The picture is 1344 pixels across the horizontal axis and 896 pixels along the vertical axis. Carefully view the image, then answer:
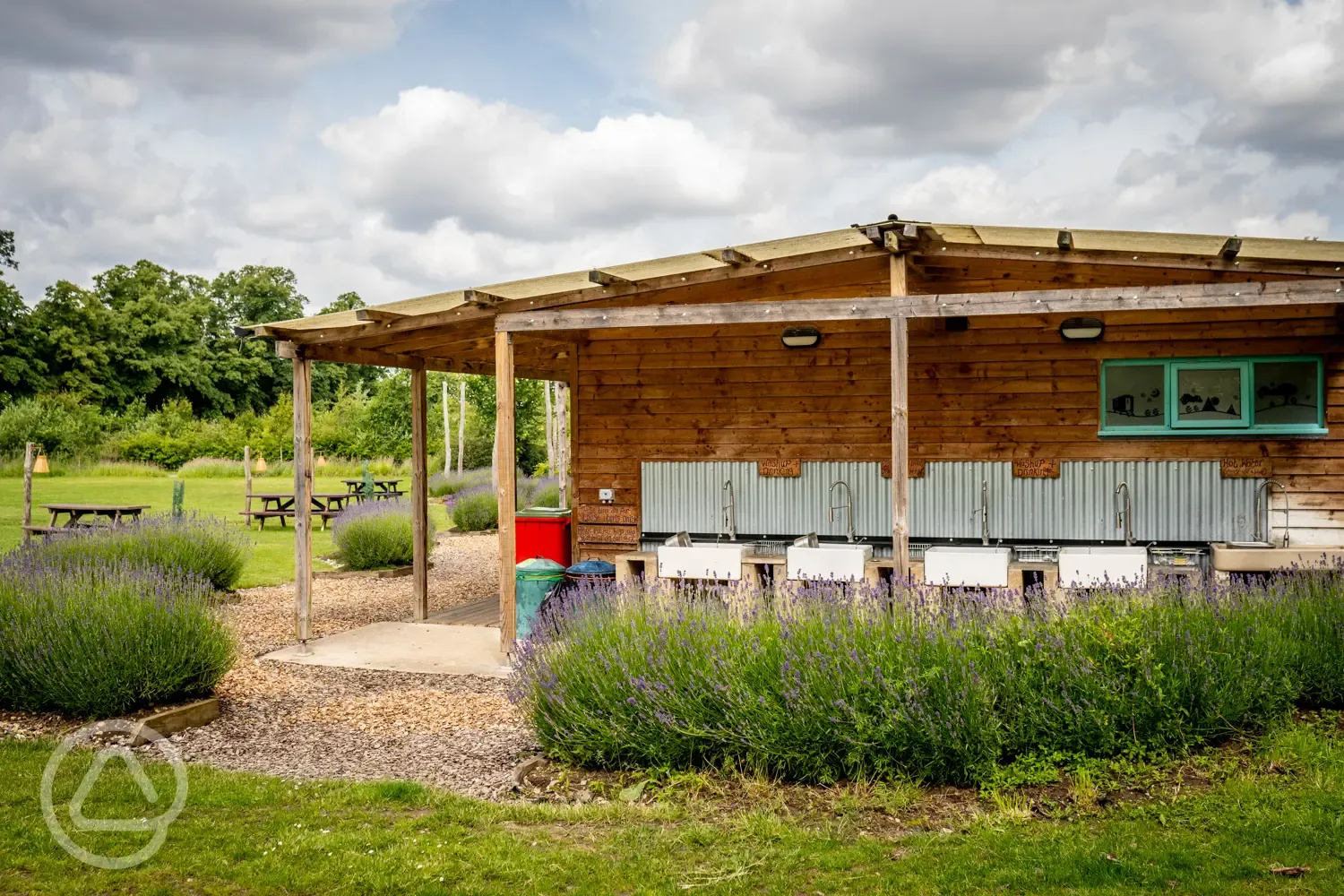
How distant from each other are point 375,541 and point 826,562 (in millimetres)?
9344

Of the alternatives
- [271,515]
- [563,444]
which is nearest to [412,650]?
[563,444]

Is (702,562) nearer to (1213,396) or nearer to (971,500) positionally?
(971,500)

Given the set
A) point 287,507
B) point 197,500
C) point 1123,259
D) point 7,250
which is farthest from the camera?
point 7,250

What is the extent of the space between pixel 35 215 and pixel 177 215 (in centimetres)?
653

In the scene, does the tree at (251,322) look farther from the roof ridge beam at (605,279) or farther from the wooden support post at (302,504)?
the roof ridge beam at (605,279)

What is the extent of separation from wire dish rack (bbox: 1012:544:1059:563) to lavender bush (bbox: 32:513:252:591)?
27.2ft

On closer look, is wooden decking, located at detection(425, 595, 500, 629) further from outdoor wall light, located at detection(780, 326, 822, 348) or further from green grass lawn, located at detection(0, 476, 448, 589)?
outdoor wall light, located at detection(780, 326, 822, 348)

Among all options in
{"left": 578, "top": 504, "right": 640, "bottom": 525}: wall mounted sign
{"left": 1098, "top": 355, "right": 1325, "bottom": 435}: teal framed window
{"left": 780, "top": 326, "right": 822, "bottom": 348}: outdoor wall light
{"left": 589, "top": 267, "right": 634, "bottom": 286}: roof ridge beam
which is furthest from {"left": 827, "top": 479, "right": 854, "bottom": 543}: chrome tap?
{"left": 589, "top": 267, "right": 634, "bottom": 286}: roof ridge beam

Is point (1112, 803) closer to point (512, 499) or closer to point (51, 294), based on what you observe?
point (512, 499)

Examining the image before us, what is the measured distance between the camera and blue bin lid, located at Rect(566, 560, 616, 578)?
9.60m

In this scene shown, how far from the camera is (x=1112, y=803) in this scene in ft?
15.8

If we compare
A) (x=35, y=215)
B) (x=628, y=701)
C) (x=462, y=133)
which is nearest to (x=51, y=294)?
(x=35, y=215)

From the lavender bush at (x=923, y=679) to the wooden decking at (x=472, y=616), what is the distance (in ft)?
16.7

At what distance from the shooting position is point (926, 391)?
32.8 feet
